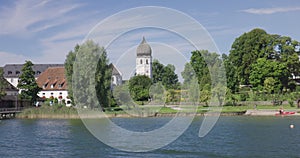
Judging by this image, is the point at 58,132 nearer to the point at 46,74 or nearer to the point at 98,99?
the point at 98,99

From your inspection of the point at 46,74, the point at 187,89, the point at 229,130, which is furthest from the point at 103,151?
the point at 46,74

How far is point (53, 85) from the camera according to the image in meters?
85.4

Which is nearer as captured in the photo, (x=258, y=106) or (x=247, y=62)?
(x=258, y=106)

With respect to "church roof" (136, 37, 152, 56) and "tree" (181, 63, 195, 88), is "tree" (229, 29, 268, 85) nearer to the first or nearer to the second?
"tree" (181, 63, 195, 88)

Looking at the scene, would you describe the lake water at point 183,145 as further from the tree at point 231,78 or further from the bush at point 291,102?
the tree at point 231,78

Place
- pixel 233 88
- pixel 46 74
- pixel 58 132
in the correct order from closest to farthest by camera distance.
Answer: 1. pixel 58 132
2. pixel 233 88
3. pixel 46 74

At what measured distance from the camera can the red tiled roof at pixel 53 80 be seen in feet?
279

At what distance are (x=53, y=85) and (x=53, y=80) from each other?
1.60 m

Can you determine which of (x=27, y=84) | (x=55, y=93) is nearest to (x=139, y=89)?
(x=27, y=84)

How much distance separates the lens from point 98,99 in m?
53.6

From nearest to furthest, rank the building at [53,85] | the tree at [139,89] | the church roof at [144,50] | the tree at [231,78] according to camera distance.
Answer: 1. the church roof at [144,50]
2. the tree at [139,89]
3. the tree at [231,78]
4. the building at [53,85]

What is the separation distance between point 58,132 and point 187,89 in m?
19.5

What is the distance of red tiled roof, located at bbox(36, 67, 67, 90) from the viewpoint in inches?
3343

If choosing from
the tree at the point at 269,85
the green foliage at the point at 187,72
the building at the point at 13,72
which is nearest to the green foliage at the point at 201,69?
the tree at the point at 269,85
